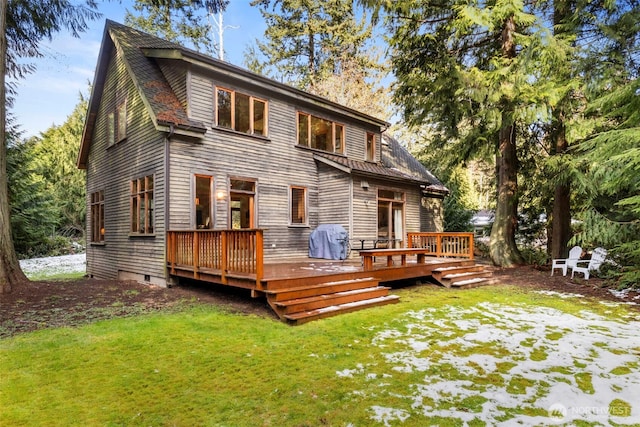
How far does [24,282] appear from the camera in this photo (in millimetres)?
7422

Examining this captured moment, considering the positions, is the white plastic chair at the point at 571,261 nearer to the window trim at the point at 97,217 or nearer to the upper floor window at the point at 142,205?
the upper floor window at the point at 142,205

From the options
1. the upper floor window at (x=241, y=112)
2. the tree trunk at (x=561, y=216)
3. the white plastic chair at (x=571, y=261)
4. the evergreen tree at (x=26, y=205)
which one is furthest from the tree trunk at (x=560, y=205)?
the evergreen tree at (x=26, y=205)

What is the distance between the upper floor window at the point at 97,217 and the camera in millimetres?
11750

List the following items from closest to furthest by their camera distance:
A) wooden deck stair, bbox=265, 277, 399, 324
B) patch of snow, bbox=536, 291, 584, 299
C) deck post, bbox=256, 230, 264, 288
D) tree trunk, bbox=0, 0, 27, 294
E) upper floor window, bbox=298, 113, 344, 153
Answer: wooden deck stair, bbox=265, 277, 399, 324 → deck post, bbox=256, 230, 264, 288 → tree trunk, bbox=0, 0, 27, 294 → patch of snow, bbox=536, 291, 584, 299 → upper floor window, bbox=298, 113, 344, 153

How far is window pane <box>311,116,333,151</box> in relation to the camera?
11888 mm

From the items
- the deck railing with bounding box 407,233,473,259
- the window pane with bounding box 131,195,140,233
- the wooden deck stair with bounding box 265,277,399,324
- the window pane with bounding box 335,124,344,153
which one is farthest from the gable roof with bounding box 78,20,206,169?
the deck railing with bounding box 407,233,473,259

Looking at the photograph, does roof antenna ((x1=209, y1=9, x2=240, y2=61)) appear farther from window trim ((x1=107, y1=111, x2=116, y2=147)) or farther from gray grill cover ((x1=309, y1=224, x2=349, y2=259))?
gray grill cover ((x1=309, y1=224, x2=349, y2=259))

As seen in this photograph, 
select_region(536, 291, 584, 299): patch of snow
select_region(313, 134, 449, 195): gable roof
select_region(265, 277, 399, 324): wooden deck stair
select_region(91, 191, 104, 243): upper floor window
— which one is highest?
select_region(313, 134, 449, 195): gable roof

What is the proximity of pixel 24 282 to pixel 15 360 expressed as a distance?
15.0ft

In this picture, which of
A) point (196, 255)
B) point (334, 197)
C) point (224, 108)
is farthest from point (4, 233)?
point (334, 197)

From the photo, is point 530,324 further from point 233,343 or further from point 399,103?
point 399,103

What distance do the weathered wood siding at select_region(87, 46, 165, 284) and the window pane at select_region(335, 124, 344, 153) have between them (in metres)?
6.17

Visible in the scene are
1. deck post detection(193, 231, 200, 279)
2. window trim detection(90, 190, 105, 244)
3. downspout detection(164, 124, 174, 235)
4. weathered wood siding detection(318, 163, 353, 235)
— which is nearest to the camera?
deck post detection(193, 231, 200, 279)

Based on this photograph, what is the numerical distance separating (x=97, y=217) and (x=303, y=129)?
7.67m
